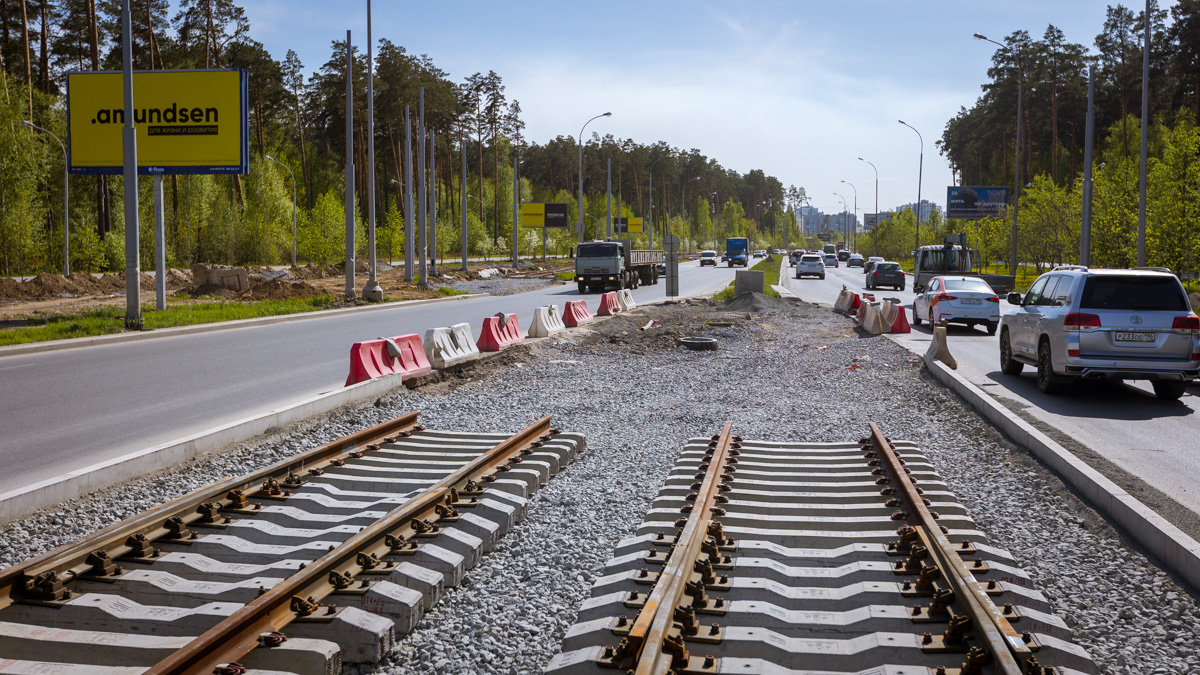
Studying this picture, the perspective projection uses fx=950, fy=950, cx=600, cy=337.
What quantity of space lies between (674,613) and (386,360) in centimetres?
1009

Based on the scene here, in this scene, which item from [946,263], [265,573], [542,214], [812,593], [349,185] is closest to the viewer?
[812,593]

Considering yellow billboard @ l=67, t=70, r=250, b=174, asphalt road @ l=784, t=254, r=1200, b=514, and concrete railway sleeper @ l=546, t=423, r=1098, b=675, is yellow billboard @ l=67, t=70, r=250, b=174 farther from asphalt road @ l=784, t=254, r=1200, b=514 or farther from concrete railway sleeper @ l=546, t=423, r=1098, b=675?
concrete railway sleeper @ l=546, t=423, r=1098, b=675

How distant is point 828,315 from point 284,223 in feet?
170

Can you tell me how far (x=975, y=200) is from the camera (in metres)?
79.4

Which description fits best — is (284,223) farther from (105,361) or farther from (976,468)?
(976,468)

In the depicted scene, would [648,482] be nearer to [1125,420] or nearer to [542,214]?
[1125,420]

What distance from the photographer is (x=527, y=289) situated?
4981cm

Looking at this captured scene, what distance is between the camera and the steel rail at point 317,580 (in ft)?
13.3

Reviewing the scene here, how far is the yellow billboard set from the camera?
30.3m

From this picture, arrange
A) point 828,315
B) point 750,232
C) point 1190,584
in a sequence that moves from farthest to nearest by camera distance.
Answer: point 750,232 → point 828,315 → point 1190,584

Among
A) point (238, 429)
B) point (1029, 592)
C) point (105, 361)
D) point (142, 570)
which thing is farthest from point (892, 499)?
point (105, 361)

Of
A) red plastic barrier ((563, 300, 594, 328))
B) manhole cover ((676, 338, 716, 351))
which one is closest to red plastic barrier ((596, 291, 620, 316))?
red plastic barrier ((563, 300, 594, 328))

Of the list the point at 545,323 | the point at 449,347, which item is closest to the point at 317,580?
the point at 449,347

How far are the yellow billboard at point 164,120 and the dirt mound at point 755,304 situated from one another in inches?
669
